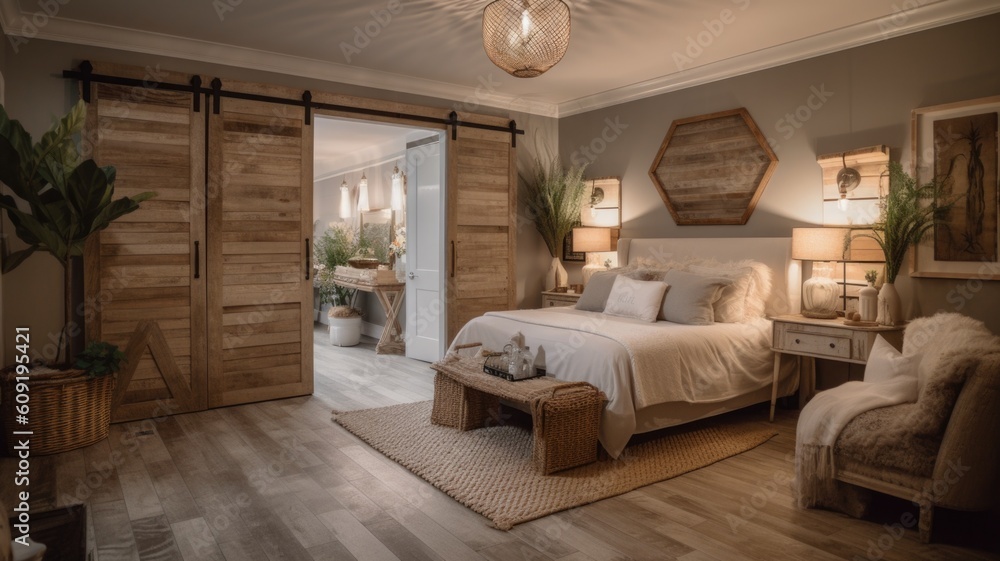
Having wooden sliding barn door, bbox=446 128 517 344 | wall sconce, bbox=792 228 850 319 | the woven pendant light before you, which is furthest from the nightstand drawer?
wooden sliding barn door, bbox=446 128 517 344

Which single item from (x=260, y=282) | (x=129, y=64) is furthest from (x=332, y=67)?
(x=260, y=282)

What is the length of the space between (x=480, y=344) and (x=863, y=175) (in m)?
2.77

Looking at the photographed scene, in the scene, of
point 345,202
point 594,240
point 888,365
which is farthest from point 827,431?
point 345,202

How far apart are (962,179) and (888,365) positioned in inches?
57.1

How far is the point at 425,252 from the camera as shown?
6.23 m

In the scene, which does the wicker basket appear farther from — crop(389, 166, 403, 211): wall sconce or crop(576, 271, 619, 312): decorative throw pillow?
crop(389, 166, 403, 211): wall sconce

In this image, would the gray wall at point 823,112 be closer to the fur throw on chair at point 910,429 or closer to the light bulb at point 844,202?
the light bulb at point 844,202

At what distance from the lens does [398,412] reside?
439cm

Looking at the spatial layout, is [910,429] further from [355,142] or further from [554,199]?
[355,142]

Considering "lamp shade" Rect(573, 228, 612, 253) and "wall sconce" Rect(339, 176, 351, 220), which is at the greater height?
"wall sconce" Rect(339, 176, 351, 220)

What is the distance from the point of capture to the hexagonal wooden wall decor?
4734 millimetres

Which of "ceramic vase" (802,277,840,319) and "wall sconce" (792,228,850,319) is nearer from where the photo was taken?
"wall sconce" (792,228,850,319)

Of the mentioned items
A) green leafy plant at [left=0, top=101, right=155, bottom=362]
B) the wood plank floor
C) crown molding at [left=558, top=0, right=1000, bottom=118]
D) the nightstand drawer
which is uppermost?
crown molding at [left=558, top=0, right=1000, bottom=118]

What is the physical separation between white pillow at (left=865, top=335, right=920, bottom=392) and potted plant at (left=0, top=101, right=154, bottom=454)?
4250mm
